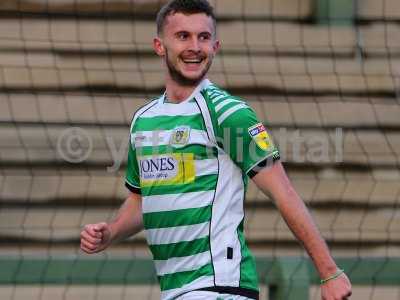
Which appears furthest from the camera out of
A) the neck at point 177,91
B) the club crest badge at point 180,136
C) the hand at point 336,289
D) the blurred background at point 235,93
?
the blurred background at point 235,93

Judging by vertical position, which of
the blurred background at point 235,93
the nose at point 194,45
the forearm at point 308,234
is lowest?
the forearm at point 308,234

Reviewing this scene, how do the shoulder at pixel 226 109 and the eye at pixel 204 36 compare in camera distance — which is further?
the eye at pixel 204 36

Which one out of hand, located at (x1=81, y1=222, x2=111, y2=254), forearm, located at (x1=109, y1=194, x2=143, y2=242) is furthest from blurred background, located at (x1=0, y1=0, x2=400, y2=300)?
hand, located at (x1=81, y1=222, x2=111, y2=254)

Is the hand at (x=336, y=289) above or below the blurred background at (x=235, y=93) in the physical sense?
below

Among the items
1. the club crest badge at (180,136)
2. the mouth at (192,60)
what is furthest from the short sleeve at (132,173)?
the mouth at (192,60)

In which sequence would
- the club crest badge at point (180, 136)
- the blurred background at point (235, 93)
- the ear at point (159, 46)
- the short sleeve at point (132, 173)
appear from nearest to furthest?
1. the club crest badge at point (180, 136)
2. the ear at point (159, 46)
3. the short sleeve at point (132, 173)
4. the blurred background at point (235, 93)

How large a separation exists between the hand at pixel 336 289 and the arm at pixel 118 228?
0.86 m

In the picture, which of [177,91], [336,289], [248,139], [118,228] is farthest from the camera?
[118,228]

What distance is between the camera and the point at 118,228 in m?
5.16

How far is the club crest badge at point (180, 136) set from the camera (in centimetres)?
477

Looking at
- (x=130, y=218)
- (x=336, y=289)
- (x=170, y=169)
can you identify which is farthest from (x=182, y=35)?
(x=336, y=289)

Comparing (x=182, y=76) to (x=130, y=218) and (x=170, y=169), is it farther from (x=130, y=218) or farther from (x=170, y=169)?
(x=130, y=218)

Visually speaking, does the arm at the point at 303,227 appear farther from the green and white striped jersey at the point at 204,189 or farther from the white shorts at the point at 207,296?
the white shorts at the point at 207,296

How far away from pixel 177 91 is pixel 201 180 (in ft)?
1.14
